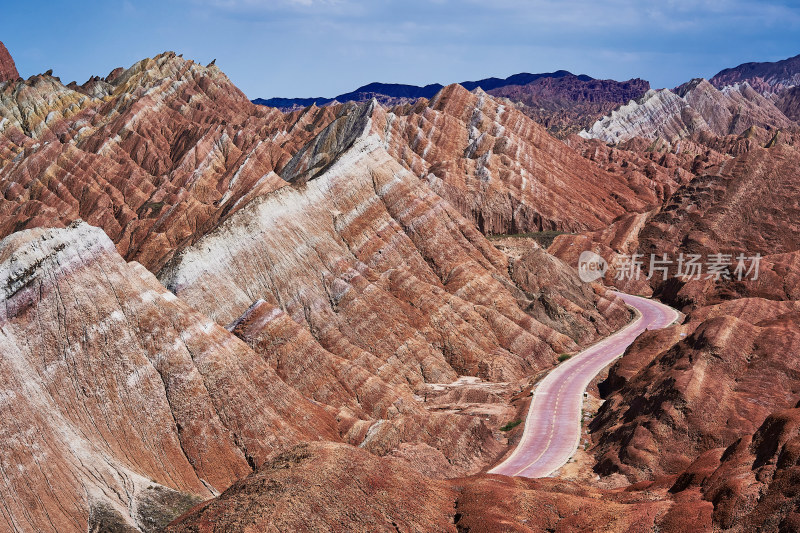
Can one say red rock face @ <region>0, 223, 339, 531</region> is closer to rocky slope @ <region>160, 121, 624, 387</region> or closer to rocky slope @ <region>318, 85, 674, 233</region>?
rocky slope @ <region>160, 121, 624, 387</region>

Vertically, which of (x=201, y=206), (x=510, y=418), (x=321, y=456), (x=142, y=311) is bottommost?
(x=510, y=418)

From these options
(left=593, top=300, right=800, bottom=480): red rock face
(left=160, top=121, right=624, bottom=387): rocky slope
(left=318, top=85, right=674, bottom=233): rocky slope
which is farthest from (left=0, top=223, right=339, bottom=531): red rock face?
(left=318, top=85, right=674, bottom=233): rocky slope

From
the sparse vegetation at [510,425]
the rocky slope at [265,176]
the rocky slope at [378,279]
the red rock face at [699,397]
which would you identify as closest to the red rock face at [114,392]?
the sparse vegetation at [510,425]

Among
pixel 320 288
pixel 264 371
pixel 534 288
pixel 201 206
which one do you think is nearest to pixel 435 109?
pixel 201 206

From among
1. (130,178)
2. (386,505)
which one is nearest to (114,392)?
(386,505)

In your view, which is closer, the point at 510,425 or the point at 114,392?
the point at 114,392

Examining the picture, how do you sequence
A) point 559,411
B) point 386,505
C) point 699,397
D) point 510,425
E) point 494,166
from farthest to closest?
point 494,166, point 559,411, point 510,425, point 699,397, point 386,505

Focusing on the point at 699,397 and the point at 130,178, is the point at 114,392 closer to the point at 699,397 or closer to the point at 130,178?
the point at 699,397

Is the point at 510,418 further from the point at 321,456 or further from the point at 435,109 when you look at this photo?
the point at 435,109
